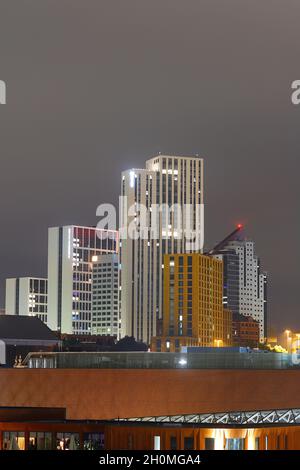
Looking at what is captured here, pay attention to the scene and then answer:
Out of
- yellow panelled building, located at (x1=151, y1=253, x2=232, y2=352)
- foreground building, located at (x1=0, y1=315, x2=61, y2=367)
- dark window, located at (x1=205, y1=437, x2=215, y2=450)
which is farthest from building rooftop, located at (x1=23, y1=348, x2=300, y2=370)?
yellow panelled building, located at (x1=151, y1=253, x2=232, y2=352)

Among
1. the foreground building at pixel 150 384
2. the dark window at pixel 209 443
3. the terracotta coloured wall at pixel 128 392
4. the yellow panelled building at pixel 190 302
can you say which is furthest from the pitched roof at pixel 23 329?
the dark window at pixel 209 443

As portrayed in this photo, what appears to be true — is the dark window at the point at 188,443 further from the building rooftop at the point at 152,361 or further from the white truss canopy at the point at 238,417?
the building rooftop at the point at 152,361

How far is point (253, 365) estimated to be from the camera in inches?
1933

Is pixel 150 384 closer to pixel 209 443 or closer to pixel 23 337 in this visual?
pixel 209 443

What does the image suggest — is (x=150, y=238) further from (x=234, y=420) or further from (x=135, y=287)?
(x=234, y=420)

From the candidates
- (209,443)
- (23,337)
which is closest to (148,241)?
(23,337)

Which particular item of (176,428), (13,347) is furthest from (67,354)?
(13,347)

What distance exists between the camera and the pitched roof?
99.8 meters

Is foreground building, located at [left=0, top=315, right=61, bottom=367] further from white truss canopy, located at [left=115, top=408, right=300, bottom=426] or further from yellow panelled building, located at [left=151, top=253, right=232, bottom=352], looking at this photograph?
white truss canopy, located at [left=115, top=408, right=300, bottom=426]

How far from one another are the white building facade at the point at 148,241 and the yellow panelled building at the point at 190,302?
1299 inches

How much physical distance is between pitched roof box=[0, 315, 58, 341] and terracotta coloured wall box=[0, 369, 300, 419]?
172ft

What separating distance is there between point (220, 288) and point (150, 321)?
3224 cm

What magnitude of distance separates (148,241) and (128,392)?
482 feet

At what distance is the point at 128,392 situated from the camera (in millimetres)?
45625
